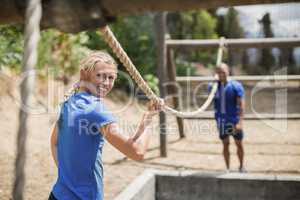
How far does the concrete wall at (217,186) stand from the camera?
4.12 metres

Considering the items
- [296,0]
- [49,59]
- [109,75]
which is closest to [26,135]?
[296,0]

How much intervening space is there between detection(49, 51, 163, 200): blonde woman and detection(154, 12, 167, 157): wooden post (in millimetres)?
4597

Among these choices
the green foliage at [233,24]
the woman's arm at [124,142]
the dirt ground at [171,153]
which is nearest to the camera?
the woman's arm at [124,142]

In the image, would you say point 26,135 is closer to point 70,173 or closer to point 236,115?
point 70,173

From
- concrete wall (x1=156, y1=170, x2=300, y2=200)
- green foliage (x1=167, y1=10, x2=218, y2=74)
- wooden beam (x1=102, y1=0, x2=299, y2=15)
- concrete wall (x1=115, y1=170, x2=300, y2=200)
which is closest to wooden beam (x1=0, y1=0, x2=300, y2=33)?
wooden beam (x1=102, y1=0, x2=299, y2=15)

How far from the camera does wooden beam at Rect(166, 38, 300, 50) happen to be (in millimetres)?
7066

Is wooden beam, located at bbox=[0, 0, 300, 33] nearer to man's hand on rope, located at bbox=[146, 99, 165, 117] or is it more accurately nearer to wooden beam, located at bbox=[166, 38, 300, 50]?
man's hand on rope, located at bbox=[146, 99, 165, 117]

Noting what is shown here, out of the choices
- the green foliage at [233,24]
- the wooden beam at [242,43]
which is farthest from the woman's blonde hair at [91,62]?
the green foliage at [233,24]

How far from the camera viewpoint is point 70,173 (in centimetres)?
223

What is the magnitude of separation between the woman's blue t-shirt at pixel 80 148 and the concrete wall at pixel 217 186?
1.77 metres

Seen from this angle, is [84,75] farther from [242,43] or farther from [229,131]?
[242,43]

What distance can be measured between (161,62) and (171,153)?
5.23ft

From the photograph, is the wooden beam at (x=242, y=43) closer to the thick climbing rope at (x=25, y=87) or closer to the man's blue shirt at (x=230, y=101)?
the man's blue shirt at (x=230, y=101)

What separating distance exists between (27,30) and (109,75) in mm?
1261
